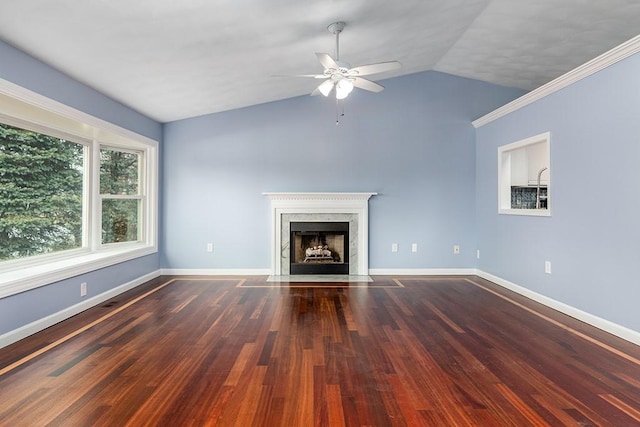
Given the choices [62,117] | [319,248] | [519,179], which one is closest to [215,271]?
[319,248]

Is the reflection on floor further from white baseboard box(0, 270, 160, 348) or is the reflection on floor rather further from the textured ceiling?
the textured ceiling

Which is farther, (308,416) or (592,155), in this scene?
(592,155)

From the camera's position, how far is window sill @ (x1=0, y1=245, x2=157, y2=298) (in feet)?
9.20

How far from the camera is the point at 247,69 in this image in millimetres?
Answer: 4078

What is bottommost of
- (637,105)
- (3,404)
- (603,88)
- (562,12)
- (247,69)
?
(3,404)

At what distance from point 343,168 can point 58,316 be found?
394cm

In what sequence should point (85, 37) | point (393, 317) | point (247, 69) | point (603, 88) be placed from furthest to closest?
point (247, 69), point (393, 317), point (603, 88), point (85, 37)

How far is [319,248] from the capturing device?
5.66 metres

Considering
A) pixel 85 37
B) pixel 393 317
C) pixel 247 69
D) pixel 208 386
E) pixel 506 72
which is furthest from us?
pixel 506 72

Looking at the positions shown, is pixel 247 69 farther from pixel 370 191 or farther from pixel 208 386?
pixel 208 386

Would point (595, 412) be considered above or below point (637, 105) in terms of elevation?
below

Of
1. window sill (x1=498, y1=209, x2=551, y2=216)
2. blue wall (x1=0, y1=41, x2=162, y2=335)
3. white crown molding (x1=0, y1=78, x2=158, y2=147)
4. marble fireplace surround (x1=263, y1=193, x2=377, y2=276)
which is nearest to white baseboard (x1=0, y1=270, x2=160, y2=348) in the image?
blue wall (x1=0, y1=41, x2=162, y2=335)

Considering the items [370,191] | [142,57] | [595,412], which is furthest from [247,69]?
[595,412]

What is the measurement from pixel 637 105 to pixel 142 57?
4247 mm
